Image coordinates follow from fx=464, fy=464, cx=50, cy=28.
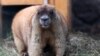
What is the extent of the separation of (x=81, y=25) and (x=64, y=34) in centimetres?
167

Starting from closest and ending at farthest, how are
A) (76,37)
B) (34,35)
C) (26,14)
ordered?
(34,35)
(26,14)
(76,37)

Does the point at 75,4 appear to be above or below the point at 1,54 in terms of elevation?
above

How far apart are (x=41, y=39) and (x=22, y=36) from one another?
1.83ft

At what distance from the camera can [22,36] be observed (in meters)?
6.48

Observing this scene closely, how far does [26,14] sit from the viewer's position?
6.46 m

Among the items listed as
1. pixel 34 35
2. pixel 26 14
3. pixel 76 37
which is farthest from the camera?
pixel 76 37

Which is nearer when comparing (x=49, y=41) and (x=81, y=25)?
(x=49, y=41)

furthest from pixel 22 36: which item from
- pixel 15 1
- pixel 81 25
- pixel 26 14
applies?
pixel 81 25

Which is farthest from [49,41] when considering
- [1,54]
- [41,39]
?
[1,54]

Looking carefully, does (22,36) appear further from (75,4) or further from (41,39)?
(75,4)

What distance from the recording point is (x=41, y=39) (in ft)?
19.7

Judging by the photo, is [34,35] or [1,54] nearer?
[34,35]

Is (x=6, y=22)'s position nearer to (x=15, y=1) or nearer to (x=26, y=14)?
(x=15, y=1)

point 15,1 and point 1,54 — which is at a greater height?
point 15,1
